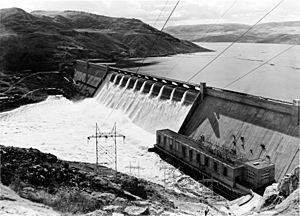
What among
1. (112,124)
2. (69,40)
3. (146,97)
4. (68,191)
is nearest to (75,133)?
(112,124)

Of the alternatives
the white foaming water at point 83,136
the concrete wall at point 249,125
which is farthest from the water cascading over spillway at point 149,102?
the concrete wall at point 249,125

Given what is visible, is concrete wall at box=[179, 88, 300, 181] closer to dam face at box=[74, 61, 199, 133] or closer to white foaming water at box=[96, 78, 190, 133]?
white foaming water at box=[96, 78, 190, 133]

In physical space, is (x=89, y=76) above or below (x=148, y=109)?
above

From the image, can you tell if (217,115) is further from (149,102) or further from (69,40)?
(69,40)

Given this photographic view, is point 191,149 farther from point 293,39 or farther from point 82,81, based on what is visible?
point 293,39

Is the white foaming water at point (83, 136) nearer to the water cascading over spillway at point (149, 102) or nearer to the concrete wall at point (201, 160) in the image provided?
the water cascading over spillway at point (149, 102)

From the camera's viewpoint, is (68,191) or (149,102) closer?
(68,191)
